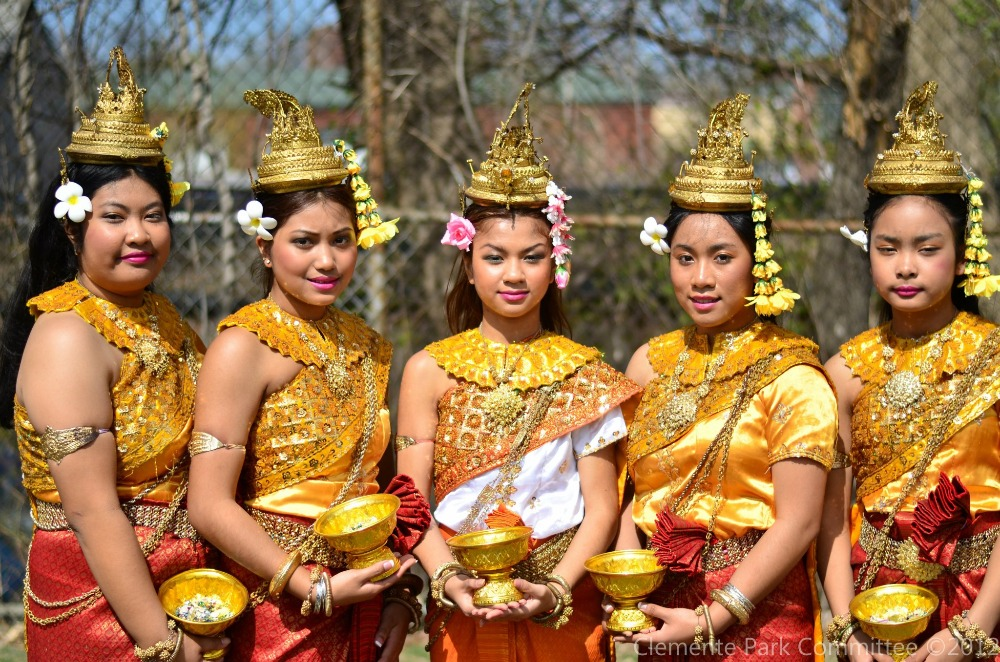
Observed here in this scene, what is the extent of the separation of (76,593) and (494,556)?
1.28m

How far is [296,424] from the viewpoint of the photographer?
10.9ft

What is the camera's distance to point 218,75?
18.3 feet

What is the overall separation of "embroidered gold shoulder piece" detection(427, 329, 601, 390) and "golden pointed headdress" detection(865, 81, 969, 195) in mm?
1126

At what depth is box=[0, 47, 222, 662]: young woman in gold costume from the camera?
310 cm

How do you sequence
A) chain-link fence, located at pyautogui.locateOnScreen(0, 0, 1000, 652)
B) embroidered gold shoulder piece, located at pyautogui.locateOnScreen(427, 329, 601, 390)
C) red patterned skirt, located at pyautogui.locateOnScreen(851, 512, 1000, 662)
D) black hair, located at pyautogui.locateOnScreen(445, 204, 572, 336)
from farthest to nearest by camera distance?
1. chain-link fence, located at pyautogui.locateOnScreen(0, 0, 1000, 652)
2. black hair, located at pyautogui.locateOnScreen(445, 204, 572, 336)
3. embroidered gold shoulder piece, located at pyautogui.locateOnScreen(427, 329, 601, 390)
4. red patterned skirt, located at pyautogui.locateOnScreen(851, 512, 1000, 662)

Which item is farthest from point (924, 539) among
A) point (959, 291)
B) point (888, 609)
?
point (959, 291)

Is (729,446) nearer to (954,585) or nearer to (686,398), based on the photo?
(686,398)

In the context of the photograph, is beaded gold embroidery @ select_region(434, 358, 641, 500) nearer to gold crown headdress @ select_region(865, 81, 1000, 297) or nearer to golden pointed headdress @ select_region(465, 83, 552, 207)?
golden pointed headdress @ select_region(465, 83, 552, 207)

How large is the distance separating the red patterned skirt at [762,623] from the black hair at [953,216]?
1.04 metres

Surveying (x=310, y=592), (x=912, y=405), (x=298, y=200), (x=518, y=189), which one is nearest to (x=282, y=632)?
(x=310, y=592)

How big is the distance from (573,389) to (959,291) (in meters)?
1.32

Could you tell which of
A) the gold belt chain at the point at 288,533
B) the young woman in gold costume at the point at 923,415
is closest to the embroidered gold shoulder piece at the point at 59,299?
the gold belt chain at the point at 288,533

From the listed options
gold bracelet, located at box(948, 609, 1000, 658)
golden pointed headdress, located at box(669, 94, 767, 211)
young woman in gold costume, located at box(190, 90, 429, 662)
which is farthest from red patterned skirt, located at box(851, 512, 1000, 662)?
young woman in gold costume, located at box(190, 90, 429, 662)

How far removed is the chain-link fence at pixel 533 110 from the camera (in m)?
5.46
